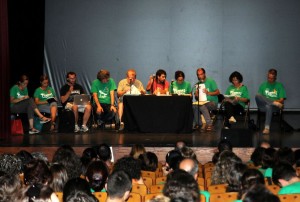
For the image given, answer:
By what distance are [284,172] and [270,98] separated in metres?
6.72

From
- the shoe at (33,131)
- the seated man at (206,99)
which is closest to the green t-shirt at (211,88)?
the seated man at (206,99)

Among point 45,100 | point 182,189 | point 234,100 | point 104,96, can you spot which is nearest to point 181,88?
point 234,100

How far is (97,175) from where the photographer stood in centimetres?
573

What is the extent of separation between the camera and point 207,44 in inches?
608

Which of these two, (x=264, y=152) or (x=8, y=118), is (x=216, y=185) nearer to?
(x=264, y=152)

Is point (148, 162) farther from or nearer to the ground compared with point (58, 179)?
nearer to the ground

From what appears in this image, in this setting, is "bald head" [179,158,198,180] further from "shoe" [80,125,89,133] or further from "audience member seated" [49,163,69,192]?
"shoe" [80,125,89,133]

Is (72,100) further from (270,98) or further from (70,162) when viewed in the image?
(70,162)

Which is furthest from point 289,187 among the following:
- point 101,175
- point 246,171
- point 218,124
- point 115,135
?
point 218,124

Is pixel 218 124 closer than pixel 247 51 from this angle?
Yes

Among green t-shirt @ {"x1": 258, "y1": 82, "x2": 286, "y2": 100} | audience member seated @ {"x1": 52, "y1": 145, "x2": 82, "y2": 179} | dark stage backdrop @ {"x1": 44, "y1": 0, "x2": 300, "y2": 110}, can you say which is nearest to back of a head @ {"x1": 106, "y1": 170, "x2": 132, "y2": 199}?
audience member seated @ {"x1": 52, "y1": 145, "x2": 82, "y2": 179}

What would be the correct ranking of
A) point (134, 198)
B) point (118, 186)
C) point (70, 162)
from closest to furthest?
1. point (118, 186)
2. point (134, 198)
3. point (70, 162)

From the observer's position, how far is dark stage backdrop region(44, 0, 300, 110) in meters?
15.4

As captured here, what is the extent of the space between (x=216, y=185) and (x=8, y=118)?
259 inches
